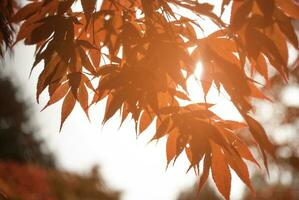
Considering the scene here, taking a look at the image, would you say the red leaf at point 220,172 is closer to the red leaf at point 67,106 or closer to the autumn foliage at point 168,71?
the autumn foliage at point 168,71

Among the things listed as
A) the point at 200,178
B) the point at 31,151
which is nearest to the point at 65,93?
the point at 200,178

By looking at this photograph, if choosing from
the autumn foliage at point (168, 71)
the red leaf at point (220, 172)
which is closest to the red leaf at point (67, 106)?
the autumn foliage at point (168, 71)

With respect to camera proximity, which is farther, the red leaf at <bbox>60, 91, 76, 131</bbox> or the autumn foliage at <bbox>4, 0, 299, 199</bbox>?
the red leaf at <bbox>60, 91, 76, 131</bbox>

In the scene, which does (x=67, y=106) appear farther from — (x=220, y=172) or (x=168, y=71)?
(x=220, y=172)

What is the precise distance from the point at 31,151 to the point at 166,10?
→ 25.9 meters

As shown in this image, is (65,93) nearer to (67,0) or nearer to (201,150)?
(67,0)

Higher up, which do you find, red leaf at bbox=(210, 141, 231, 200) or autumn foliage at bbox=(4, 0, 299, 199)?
autumn foliage at bbox=(4, 0, 299, 199)

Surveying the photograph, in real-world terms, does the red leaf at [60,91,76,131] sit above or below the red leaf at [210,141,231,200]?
above

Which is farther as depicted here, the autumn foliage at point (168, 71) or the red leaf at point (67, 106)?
the red leaf at point (67, 106)

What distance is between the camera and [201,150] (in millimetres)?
1046

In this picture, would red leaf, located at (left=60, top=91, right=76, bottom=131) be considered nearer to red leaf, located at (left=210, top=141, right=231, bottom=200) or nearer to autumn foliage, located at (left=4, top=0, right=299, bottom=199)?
autumn foliage, located at (left=4, top=0, right=299, bottom=199)

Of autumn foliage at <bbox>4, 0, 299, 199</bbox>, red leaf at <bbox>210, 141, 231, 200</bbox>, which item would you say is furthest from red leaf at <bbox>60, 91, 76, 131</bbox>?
red leaf at <bbox>210, 141, 231, 200</bbox>

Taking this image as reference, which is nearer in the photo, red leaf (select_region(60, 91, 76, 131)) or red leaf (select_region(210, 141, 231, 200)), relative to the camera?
red leaf (select_region(210, 141, 231, 200))

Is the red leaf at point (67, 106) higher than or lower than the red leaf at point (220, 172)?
higher
